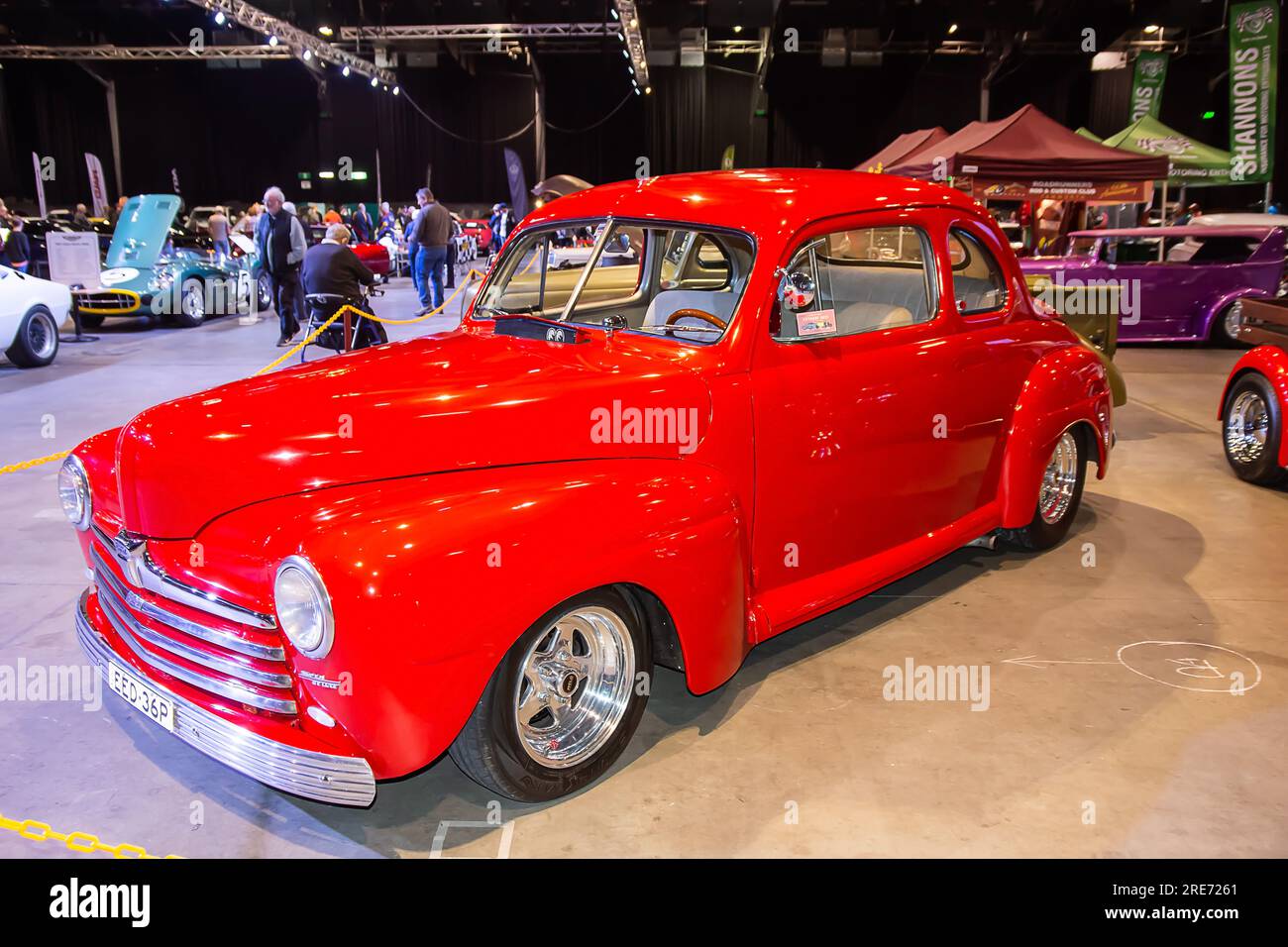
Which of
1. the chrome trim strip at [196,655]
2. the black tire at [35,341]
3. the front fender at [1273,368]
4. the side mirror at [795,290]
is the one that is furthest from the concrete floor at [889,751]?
the black tire at [35,341]

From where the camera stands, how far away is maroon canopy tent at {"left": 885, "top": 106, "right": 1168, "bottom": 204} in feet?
37.7

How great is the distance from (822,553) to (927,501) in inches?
27.9

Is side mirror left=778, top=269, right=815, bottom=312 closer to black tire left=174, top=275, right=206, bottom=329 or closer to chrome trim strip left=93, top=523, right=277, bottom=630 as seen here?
chrome trim strip left=93, top=523, right=277, bottom=630

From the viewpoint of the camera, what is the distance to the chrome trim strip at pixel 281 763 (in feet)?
7.89

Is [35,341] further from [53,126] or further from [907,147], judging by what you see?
[53,126]

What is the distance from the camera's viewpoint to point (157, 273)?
534 inches

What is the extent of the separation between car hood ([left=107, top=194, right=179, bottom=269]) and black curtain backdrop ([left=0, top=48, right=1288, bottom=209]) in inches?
756

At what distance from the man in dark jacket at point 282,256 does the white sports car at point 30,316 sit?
7.45 ft

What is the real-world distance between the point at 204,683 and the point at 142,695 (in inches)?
11.5

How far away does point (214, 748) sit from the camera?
2582 mm

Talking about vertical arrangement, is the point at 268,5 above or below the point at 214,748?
above

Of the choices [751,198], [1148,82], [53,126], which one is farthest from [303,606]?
[53,126]
